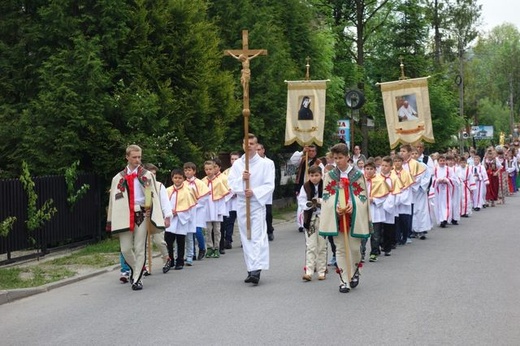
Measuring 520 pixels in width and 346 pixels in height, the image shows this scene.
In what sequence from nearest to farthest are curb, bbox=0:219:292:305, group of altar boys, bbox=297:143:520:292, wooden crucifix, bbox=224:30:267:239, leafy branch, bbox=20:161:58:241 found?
curb, bbox=0:219:292:305
wooden crucifix, bbox=224:30:267:239
group of altar boys, bbox=297:143:520:292
leafy branch, bbox=20:161:58:241

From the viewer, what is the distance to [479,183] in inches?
1019

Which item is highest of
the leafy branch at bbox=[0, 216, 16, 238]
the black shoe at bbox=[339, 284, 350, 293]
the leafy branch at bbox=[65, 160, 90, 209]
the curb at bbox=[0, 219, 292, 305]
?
the leafy branch at bbox=[65, 160, 90, 209]

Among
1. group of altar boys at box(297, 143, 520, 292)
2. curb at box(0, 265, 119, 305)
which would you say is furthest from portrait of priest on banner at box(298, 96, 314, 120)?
curb at box(0, 265, 119, 305)

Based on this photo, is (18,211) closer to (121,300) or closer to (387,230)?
(121,300)

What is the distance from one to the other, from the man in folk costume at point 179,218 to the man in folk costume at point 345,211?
126 inches

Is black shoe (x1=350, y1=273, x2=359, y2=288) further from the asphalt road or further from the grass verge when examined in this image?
the grass verge

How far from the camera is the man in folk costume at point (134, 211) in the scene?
11.0 m

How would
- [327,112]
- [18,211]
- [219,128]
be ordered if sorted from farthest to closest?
[327,112], [219,128], [18,211]

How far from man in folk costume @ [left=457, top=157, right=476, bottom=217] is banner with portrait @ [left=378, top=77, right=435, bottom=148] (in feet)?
6.94

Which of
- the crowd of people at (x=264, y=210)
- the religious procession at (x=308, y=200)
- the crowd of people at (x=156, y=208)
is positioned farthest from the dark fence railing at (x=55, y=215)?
the crowd of people at (x=156, y=208)

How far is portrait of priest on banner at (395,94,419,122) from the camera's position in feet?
66.8

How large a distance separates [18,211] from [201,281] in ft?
13.3

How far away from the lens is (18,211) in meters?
13.9

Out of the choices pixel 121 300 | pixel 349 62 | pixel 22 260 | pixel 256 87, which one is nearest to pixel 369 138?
pixel 349 62
